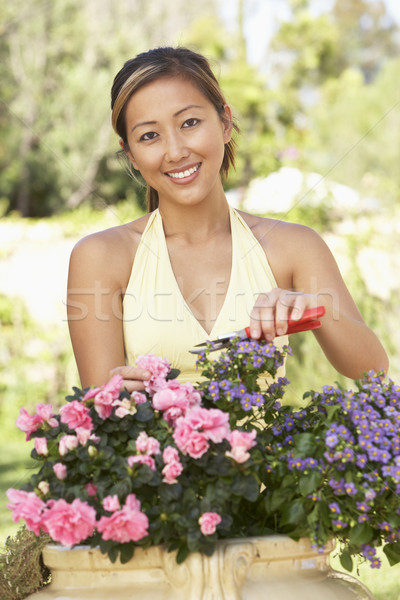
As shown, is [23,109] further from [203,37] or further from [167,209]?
[167,209]

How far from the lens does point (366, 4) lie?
112 ft

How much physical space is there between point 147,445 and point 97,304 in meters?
0.93

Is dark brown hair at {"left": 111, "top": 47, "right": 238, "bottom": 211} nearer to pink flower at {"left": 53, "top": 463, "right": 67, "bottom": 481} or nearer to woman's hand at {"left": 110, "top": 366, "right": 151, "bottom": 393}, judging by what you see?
woman's hand at {"left": 110, "top": 366, "right": 151, "bottom": 393}

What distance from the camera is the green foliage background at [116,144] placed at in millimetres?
6242

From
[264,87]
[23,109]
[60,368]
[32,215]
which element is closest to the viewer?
[60,368]

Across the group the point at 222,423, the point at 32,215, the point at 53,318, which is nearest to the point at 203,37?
the point at 32,215

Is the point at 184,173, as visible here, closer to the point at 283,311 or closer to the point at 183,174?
the point at 183,174

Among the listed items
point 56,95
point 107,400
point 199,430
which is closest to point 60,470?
point 107,400

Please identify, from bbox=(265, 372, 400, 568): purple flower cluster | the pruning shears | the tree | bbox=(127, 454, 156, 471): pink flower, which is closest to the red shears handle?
the pruning shears

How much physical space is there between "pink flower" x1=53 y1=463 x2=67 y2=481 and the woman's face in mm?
1131

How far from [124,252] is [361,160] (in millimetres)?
16369

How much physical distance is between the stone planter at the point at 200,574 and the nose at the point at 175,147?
1.21 m

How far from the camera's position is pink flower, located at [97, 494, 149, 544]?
1.18 m

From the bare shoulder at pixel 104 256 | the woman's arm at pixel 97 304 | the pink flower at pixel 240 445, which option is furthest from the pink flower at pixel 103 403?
the bare shoulder at pixel 104 256
